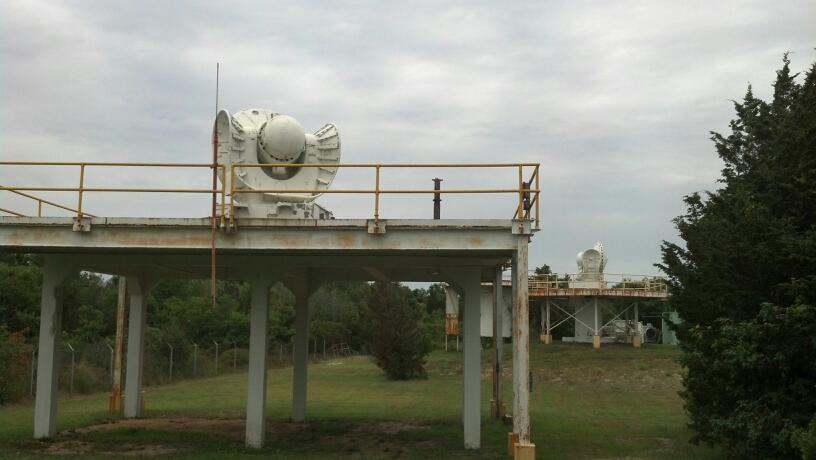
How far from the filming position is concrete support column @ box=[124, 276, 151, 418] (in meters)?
22.0

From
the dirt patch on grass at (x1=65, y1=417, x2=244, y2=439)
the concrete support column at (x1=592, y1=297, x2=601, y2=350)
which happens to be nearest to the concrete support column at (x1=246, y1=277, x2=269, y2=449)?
the dirt patch on grass at (x1=65, y1=417, x2=244, y2=439)

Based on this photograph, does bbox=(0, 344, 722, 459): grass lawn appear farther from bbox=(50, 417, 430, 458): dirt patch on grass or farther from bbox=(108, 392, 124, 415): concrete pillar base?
bbox=(108, 392, 124, 415): concrete pillar base

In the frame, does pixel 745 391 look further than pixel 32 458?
No

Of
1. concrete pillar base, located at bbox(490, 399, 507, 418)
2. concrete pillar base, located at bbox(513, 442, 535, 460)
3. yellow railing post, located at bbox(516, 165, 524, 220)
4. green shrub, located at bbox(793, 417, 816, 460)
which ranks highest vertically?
yellow railing post, located at bbox(516, 165, 524, 220)

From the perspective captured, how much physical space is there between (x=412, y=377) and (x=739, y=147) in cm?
2514

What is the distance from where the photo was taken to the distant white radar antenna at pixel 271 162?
53.8 ft

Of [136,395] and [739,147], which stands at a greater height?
[739,147]

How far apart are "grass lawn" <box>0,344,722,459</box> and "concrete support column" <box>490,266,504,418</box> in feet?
2.43

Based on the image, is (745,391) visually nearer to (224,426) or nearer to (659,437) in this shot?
(659,437)

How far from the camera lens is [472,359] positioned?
53.8 feet

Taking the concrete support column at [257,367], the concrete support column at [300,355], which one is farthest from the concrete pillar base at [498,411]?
the concrete support column at [257,367]

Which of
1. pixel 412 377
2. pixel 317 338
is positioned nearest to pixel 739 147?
pixel 412 377

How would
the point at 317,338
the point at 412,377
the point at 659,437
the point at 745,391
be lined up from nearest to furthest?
the point at 745,391, the point at 659,437, the point at 412,377, the point at 317,338

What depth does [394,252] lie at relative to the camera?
1461 centimetres
